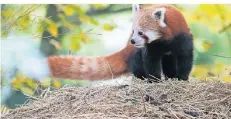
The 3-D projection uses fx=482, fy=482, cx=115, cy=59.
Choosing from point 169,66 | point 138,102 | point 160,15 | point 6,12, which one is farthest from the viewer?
point 6,12

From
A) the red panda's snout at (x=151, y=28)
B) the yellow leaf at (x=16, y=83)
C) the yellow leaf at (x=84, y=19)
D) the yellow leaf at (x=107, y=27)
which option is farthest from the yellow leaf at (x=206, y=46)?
the yellow leaf at (x=16, y=83)

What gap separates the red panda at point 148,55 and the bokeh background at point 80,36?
2.9 inches

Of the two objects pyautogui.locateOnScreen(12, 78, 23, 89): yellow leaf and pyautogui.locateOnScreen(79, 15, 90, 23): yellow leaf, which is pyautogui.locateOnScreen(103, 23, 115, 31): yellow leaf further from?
pyautogui.locateOnScreen(12, 78, 23, 89): yellow leaf

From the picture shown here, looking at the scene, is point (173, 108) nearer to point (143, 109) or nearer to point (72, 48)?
point (143, 109)

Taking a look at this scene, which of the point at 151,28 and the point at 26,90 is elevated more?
the point at 151,28

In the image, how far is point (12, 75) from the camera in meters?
3.62

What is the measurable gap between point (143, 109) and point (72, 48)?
1354mm

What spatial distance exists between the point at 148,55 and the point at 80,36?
24.8 inches

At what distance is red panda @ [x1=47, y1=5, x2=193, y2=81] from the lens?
10.4ft

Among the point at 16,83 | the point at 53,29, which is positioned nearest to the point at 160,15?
the point at 53,29

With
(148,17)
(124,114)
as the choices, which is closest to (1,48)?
(148,17)

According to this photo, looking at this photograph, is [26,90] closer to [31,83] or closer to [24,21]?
[31,83]

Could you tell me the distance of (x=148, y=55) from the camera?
3.22 meters

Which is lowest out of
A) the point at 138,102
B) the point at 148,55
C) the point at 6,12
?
the point at 138,102
